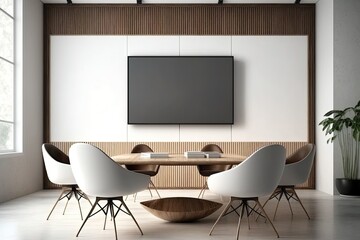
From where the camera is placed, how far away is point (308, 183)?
8836 millimetres

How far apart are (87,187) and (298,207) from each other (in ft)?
10.1

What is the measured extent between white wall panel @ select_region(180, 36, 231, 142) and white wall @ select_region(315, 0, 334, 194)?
1.52 metres

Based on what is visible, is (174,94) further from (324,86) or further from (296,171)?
(296,171)

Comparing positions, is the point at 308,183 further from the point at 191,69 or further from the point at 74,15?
the point at 74,15

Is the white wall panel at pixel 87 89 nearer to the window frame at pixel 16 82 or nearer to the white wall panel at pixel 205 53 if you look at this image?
the white wall panel at pixel 205 53

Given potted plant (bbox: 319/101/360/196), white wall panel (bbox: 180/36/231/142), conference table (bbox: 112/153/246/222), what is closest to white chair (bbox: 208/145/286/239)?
conference table (bbox: 112/153/246/222)

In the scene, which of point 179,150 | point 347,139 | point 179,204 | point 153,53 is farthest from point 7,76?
point 347,139

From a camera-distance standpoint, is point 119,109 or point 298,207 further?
point 119,109

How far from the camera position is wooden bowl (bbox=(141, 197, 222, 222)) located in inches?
200

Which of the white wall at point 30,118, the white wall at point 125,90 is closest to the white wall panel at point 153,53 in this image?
the white wall at point 125,90

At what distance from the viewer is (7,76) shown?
7379 mm

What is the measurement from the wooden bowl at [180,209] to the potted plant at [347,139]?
287 cm

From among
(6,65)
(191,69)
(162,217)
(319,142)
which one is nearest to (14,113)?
(6,65)

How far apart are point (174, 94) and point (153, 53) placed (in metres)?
0.82
